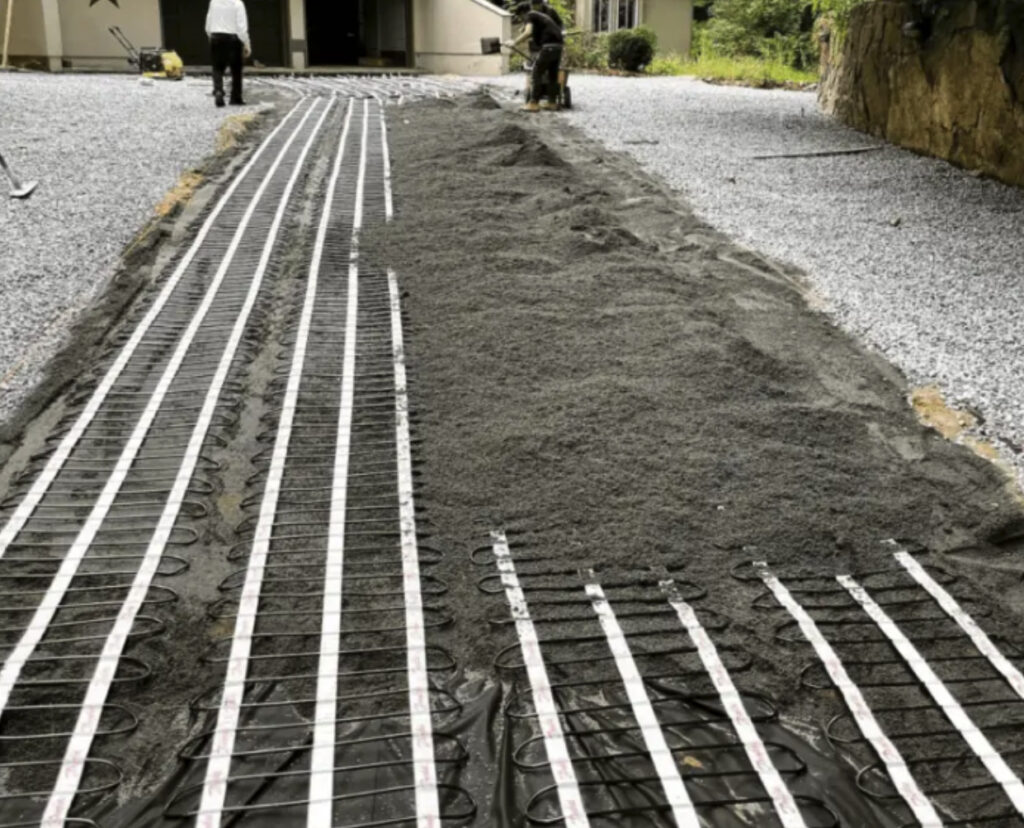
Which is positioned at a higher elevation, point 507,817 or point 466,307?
point 466,307

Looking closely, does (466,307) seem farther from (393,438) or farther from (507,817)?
(507,817)

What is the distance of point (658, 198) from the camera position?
24.6 ft

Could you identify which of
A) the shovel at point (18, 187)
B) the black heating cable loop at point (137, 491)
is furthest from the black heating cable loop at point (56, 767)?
the shovel at point (18, 187)

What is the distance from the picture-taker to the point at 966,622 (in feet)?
9.10

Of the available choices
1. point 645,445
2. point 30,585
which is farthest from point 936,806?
point 30,585

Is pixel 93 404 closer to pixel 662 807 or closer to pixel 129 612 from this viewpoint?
pixel 129 612

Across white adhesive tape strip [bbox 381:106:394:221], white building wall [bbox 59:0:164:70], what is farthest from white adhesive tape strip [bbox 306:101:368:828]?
white building wall [bbox 59:0:164:70]

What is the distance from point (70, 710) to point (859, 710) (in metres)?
1.93

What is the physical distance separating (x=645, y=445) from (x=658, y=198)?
425 cm

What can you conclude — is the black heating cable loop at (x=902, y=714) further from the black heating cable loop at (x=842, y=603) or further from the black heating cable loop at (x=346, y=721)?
the black heating cable loop at (x=346, y=721)

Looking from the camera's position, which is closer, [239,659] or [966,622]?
[239,659]

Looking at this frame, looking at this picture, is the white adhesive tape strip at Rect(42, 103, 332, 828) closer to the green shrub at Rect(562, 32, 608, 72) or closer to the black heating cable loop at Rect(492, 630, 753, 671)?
the black heating cable loop at Rect(492, 630, 753, 671)

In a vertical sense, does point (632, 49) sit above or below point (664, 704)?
above

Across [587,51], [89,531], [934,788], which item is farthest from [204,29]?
[934,788]
